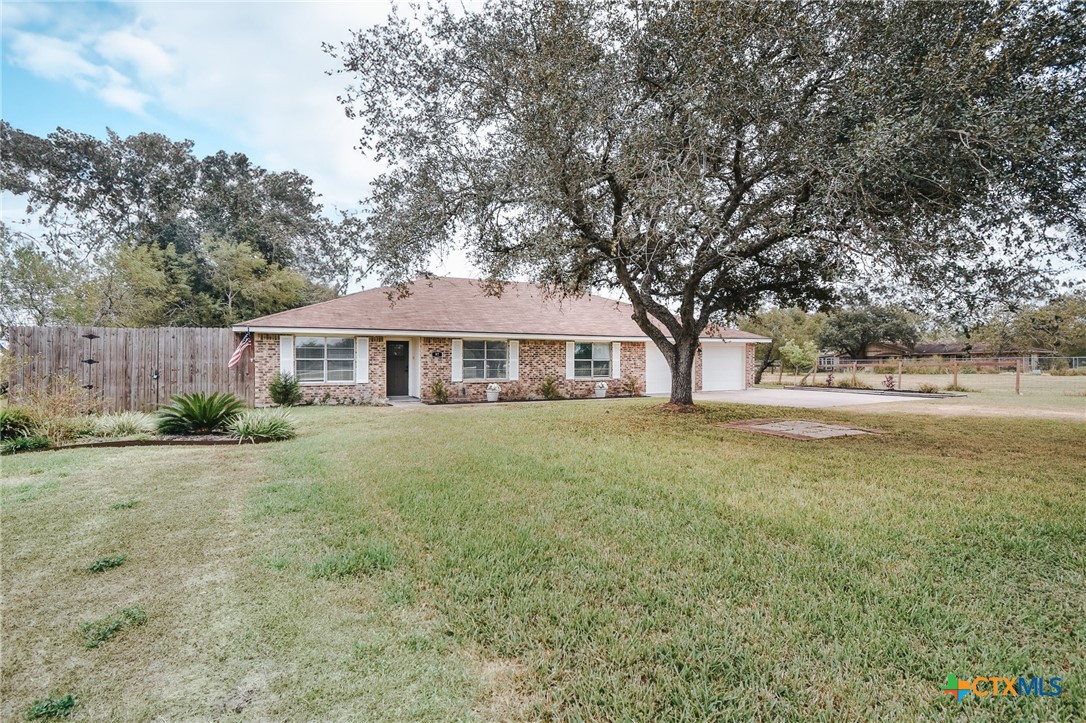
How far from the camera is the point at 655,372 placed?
65.7 feet

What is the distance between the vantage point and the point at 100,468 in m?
6.01

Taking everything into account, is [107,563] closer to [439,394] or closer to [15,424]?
[15,424]

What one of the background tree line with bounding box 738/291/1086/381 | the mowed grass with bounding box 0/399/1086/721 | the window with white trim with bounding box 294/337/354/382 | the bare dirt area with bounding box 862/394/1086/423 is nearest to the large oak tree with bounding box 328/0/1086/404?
the mowed grass with bounding box 0/399/1086/721

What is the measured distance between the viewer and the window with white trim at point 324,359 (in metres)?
14.4

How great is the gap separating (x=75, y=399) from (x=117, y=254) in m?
16.9

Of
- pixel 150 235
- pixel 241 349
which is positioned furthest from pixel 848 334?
pixel 150 235

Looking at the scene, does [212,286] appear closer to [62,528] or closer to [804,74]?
[62,528]

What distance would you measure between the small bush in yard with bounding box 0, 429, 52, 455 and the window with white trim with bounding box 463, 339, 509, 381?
10.4 m

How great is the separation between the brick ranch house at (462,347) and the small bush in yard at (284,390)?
0.28 meters

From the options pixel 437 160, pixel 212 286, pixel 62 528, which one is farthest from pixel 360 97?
pixel 212 286

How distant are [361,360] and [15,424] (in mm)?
8041

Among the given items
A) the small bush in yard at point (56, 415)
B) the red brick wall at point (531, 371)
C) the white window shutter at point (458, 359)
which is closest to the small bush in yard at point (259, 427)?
the small bush in yard at point (56, 415)

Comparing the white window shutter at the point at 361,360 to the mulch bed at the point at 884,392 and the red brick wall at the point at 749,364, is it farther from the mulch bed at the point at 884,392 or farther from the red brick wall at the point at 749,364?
the mulch bed at the point at 884,392

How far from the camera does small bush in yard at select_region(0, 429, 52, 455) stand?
6.99m
